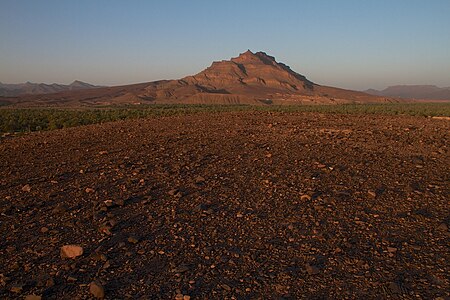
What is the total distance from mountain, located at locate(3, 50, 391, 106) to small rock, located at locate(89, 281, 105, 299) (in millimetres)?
100809

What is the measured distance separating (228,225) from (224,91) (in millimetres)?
131186

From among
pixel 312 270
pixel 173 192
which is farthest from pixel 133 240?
pixel 312 270

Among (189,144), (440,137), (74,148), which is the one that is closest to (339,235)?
(189,144)

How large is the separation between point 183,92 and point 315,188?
123 m

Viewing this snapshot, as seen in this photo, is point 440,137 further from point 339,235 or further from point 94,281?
point 94,281

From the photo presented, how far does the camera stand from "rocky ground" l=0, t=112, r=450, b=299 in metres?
3.13

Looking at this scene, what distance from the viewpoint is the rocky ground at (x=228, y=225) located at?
313cm

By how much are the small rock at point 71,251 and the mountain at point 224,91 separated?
100 m

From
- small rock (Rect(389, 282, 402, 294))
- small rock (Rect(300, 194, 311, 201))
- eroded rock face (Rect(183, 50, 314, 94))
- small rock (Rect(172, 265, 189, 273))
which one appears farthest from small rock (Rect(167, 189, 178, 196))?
eroded rock face (Rect(183, 50, 314, 94))

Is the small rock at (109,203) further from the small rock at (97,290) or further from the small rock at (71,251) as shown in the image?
the small rock at (97,290)

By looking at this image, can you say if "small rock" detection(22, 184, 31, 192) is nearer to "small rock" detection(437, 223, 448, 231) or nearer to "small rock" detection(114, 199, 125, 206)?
"small rock" detection(114, 199, 125, 206)

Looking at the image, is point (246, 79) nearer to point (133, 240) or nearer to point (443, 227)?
point (443, 227)

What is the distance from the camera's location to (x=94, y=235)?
4043mm

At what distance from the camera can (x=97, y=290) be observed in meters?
2.99
